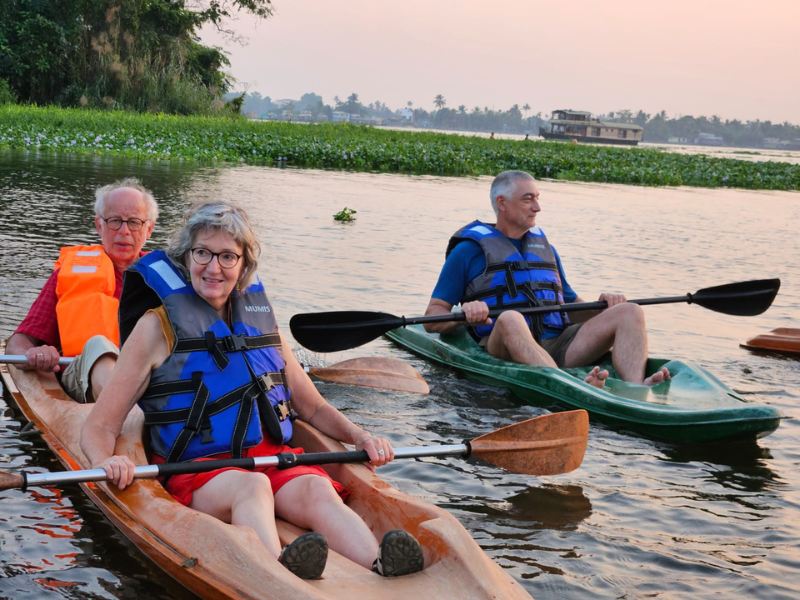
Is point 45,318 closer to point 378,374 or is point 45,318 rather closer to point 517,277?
point 378,374

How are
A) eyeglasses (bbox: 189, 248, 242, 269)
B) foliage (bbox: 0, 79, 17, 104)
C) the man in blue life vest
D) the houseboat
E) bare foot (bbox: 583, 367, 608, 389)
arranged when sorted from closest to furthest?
1. eyeglasses (bbox: 189, 248, 242, 269)
2. bare foot (bbox: 583, 367, 608, 389)
3. the man in blue life vest
4. foliage (bbox: 0, 79, 17, 104)
5. the houseboat

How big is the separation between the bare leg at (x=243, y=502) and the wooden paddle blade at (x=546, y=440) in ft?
3.65

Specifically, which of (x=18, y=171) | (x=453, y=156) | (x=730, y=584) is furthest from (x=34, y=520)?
(x=453, y=156)

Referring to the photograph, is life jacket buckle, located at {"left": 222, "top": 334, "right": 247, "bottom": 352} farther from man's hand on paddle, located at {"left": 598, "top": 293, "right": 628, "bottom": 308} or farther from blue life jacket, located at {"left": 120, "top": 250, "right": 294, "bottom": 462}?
man's hand on paddle, located at {"left": 598, "top": 293, "right": 628, "bottom": 308}

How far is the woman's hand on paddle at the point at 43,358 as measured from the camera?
403 centimetres

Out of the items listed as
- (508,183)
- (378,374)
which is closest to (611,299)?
(508,183)

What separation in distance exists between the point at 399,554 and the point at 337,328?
265 cm

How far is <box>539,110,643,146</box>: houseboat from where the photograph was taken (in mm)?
76875

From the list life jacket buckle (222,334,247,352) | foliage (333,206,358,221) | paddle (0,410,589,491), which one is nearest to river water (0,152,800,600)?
foliage (333,206,358,221)

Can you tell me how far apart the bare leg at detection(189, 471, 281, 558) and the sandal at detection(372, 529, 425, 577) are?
302 millimetres

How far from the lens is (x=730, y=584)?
3055 mm

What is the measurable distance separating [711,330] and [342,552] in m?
5.41

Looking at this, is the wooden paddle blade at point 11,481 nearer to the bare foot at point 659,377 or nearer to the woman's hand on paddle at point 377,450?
the woman's hand on paddle at point 377,450

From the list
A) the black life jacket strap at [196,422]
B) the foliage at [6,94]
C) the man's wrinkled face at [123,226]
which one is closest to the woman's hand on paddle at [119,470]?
the black life jacket strap at [196,422]
